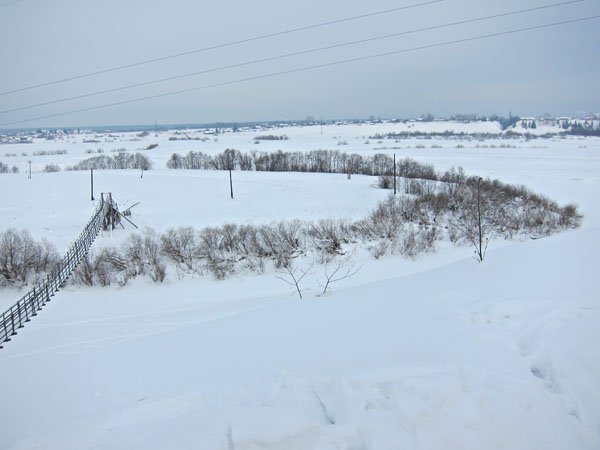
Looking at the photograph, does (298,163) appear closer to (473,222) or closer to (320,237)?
(473,222)

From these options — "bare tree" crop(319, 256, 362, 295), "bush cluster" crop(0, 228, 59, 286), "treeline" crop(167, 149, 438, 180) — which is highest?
"treeline" crop(167, 149, 438, 180)

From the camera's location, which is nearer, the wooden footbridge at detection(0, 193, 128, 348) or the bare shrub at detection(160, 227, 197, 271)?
the wooden footbridge at detection(0, 193, 128, 348)

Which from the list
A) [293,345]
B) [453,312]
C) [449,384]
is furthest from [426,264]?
[449,384]

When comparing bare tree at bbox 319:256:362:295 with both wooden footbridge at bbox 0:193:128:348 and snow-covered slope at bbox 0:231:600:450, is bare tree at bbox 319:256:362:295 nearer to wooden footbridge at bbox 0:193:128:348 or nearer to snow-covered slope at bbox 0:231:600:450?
snow-covered slope at bbox 0:231:600:450

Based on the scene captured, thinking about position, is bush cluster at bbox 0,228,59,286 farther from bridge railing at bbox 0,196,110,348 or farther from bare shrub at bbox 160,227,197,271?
bare shrub at bbox 160,227,197,271

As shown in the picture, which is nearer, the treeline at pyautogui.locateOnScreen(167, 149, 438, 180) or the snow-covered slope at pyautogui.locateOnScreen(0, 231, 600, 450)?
the snow-covered slope at pyautogui.locateOnScreen(0, 231, 600, 450)

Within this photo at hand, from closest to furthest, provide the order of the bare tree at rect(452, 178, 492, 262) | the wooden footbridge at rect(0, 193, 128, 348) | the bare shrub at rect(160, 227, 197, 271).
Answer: the wooden footbridge at rect(0, 193, 128, 348), the bare shrub at rect(160, 227, 197, 271), the bare tree at rect(452, 178, 492, 262)

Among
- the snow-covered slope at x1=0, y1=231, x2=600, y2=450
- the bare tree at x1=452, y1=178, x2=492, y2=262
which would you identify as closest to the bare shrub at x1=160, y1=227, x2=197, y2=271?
the snow-covered slope at x1=0, y1=231, x2=600, y2=450

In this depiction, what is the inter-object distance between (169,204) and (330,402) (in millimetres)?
36734

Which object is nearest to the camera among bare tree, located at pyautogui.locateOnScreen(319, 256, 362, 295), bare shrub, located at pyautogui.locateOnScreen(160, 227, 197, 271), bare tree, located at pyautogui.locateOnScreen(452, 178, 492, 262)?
bare tree, located at pyautogui.locateOnScreen(319, 256, 362, 295)

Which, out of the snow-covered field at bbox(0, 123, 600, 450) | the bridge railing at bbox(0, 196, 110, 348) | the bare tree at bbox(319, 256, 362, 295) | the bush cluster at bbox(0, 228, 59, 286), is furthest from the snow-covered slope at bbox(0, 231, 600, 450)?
the bush cluster at bbox(0, 228, 59, 286)

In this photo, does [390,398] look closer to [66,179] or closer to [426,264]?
[426,264]

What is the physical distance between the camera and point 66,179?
4950cm

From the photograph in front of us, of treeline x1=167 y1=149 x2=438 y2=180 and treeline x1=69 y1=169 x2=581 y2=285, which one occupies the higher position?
treeline x1=167 y1=149 x2=438 y2=180
